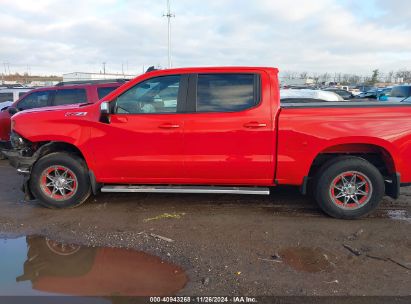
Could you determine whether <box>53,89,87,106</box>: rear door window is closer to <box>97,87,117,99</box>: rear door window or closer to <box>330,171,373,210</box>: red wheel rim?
<box>97,87,117,99</box>: rear door window

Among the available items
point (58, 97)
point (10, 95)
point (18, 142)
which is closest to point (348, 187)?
point (18, 142)

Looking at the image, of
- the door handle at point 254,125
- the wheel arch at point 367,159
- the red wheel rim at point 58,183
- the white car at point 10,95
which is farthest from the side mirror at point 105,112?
the white car at point 10,95

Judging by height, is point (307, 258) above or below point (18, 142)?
below

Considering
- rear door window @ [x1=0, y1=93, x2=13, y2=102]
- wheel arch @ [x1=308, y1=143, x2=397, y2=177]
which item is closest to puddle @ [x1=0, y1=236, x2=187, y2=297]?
wheel arch @ [x1=308, y1=143, x2=397, y2=177]

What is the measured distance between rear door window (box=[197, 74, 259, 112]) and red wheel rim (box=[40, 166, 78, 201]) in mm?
2135

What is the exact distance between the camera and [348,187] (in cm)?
488

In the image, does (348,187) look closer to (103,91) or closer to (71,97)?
(103,91)

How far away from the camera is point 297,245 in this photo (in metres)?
4.17

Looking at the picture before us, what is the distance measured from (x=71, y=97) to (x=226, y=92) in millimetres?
5014

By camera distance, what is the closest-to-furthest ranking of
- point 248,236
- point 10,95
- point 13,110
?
1. point 248,236
2. point 13,110
3. point 10,95

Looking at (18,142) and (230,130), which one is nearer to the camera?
(230,130)

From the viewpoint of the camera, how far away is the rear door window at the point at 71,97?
28.0 ft

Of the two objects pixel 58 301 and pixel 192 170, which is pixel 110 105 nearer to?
pixel 192 170

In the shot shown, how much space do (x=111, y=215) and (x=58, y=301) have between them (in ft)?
6.69
